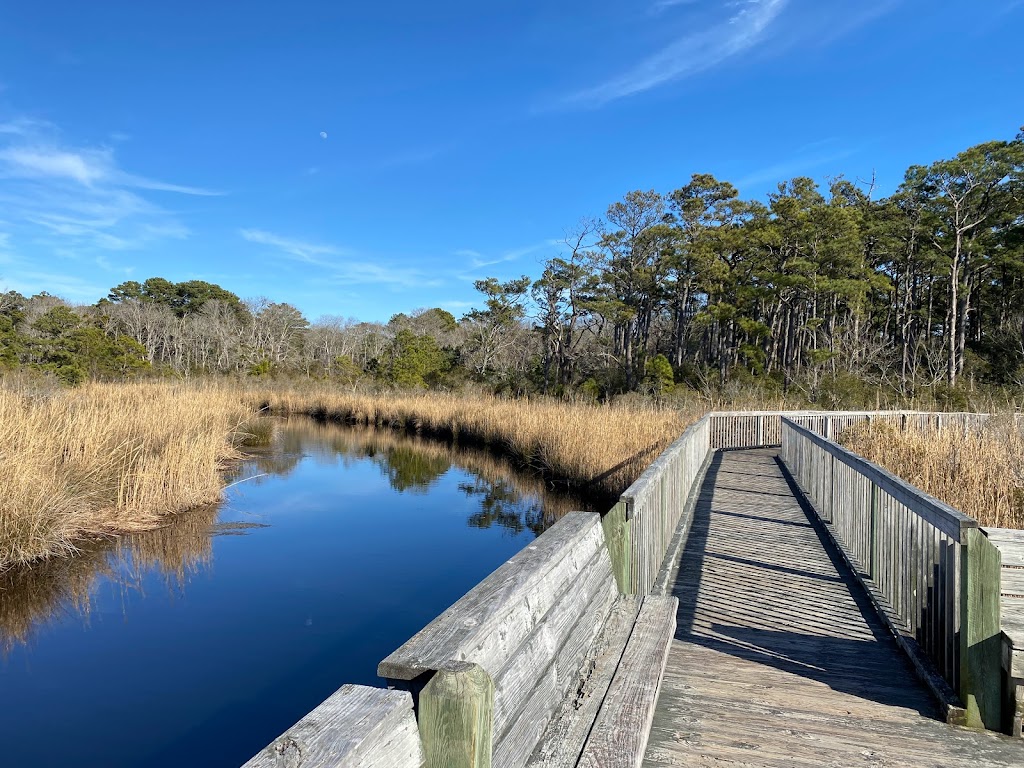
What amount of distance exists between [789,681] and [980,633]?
0.94 meters

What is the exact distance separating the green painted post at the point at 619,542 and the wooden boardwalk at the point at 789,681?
1.77 ft

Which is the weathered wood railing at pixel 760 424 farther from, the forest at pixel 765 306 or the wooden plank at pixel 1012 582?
Result: the wooden plank at pixel 1012 582

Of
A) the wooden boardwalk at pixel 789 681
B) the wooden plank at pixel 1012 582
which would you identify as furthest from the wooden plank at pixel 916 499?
the wooden boardwalk at pixel 789 681

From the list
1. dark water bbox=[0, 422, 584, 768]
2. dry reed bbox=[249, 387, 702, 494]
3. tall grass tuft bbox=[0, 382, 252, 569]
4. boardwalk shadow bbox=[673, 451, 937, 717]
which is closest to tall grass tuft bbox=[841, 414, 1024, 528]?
boardwalk shadow bbox=[673, 451, 937, 717]

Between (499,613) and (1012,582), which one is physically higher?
(499,613)

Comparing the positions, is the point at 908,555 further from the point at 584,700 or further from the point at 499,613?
the point at 499,613

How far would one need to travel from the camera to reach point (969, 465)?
21.4ft

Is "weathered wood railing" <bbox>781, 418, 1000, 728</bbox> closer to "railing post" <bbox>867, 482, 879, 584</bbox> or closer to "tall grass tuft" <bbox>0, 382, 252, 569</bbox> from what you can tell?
"railing post" <bbox>867, 482, 879, 584</bbox>

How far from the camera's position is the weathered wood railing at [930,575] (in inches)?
111

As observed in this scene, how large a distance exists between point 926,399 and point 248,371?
36658 mm

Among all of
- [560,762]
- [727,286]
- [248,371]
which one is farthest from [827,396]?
[248,371]

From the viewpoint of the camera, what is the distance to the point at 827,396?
22.7 meters

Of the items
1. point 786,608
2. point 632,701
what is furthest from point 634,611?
point 786,608

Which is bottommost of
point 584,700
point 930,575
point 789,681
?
point 789,681
